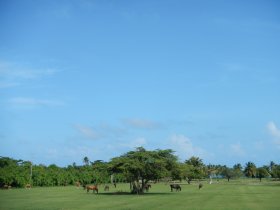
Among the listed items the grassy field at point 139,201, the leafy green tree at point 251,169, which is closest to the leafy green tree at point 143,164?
the grassy field at point 139,201

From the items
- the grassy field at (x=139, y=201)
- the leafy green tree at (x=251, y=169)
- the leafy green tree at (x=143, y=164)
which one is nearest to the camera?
the grassy field at (x=139, y=201)

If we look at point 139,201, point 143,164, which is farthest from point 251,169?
point 139,201

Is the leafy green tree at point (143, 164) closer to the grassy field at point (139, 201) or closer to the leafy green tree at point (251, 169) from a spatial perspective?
the grassy field at point (139, 201)

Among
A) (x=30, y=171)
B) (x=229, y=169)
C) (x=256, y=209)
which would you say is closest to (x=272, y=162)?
(x=229, y=169)

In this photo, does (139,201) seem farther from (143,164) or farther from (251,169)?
(251,169)

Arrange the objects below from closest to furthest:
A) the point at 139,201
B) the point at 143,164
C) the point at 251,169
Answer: the point at 139,201 < the point at 143,164 < the point at 251,169

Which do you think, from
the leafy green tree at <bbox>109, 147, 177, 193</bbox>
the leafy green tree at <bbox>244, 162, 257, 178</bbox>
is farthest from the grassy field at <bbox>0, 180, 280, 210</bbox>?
the leafy green tree at <bbox>244, 162, 257, 178</bbox>

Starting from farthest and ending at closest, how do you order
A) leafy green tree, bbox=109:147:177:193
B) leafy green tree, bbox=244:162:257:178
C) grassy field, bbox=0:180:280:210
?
leafy green tree, bbox=244:162:257:178, leafy green tree, bbox=109:147:177:193, grassy field, bbox=0:180:280:210

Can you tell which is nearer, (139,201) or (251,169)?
(139,201)

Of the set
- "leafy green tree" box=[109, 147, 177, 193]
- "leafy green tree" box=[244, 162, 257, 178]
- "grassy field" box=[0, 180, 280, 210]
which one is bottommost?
"grassy field" box=[0, 180, 280, 210]

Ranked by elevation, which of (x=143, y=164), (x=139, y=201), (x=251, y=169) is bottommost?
(x=139, y=201)

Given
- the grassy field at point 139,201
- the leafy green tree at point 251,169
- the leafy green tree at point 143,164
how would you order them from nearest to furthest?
the grassy field at point 139,201 < the leafy green tree at point 143,164 < the leafy green tree at point 251,169

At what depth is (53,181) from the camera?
8562 cm

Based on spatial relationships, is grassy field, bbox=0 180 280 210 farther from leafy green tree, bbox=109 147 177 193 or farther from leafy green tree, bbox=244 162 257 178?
leafy green tree, bbox=244 162 257 178
